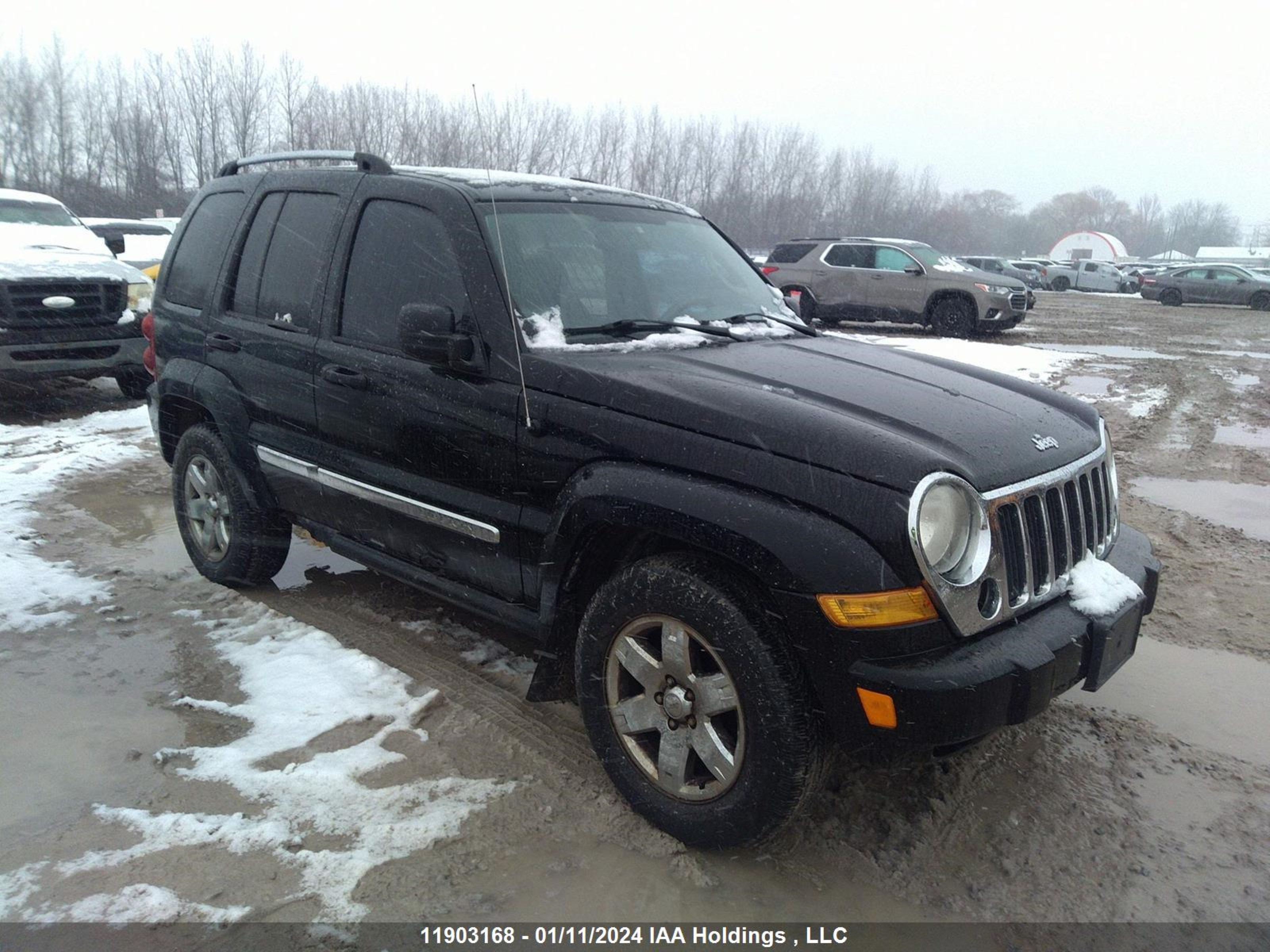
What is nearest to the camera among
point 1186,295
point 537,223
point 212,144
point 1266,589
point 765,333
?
point 537,223

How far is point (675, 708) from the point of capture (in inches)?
105

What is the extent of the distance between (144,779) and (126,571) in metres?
2.21

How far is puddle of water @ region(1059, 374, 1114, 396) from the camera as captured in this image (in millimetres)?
10266

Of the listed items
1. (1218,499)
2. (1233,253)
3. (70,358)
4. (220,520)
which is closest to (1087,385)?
(1218,499)

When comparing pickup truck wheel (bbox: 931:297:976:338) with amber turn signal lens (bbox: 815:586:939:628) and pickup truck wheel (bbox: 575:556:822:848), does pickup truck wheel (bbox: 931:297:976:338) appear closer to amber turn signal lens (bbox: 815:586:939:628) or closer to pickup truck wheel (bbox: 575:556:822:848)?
pickup truck wheel (bbox: 575:556:822:848)

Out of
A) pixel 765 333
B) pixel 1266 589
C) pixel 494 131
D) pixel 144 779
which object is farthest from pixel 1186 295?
pixel 144 779

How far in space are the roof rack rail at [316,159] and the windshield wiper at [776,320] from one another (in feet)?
4.97

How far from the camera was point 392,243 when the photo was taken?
3.57 metres

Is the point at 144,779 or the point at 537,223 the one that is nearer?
the point at 144,779

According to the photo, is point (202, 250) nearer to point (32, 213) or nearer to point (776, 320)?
point (776, 320)

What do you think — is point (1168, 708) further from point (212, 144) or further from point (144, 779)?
point (212, 144)

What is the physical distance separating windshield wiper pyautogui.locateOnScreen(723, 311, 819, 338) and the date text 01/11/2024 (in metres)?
2.25

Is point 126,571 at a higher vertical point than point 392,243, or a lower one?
lower

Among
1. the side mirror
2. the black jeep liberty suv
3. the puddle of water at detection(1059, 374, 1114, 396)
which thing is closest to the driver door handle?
the black jeep liberty suv
